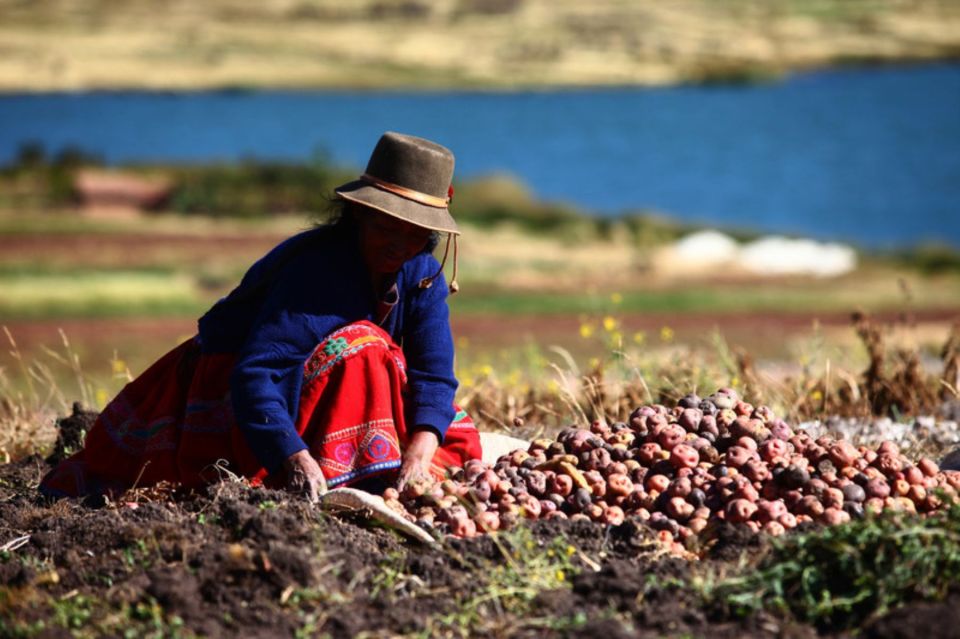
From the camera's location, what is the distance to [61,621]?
3.31 metres

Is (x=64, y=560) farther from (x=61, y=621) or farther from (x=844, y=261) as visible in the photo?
(x=844, y=261)

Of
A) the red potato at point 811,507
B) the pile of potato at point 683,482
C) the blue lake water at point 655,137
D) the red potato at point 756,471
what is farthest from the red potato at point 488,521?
the blue lake water at point 655,137

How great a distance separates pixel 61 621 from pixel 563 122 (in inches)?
2242

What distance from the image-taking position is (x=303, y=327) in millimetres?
4230

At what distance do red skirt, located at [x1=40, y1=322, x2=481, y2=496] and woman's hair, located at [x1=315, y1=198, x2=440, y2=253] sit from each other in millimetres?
330

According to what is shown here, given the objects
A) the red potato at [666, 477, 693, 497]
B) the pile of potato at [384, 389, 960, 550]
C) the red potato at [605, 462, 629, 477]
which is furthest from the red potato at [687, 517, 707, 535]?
the red potato at [605, 462, 629, 477]

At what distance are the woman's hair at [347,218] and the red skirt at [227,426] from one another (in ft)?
1.08

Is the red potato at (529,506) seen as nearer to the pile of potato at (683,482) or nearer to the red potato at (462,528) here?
the pile of potato at (683,482)

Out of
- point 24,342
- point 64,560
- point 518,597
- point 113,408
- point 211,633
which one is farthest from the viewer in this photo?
point 24,342

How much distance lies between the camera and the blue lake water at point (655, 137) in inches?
1511

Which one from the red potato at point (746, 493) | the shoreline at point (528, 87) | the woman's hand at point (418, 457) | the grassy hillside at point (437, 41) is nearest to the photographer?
the red potato at point (746, 493)

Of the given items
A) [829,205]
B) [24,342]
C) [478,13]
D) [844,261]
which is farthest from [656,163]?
[478,13]

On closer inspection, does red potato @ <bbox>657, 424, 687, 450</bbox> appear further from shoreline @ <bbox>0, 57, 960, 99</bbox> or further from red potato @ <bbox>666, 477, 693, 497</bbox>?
shoreline @ <bbox>0, 57, 960, 99</bbox>

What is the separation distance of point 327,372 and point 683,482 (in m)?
1.16
